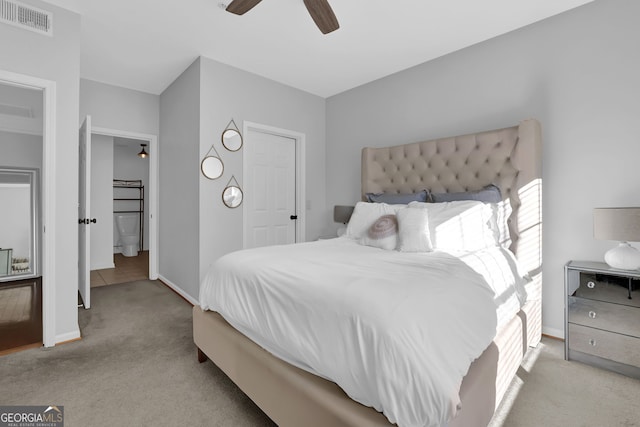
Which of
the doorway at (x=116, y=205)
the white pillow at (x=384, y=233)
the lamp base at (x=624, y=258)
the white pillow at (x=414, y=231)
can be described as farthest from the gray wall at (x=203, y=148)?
the lamp base at (x=624, y=258)

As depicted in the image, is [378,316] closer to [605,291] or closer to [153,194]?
[605,291]

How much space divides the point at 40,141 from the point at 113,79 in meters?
1.54

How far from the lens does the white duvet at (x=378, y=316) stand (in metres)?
1.04

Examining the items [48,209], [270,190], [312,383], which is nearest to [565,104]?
[312,383]

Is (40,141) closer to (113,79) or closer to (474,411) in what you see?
(113,79)

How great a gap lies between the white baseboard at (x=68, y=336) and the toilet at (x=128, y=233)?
13.6ft

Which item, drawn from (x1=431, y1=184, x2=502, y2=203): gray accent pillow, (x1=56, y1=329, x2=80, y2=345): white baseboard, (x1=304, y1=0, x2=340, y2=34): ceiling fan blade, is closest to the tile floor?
(x1=56, y1=329, x2=80, y2=345): white baseboard

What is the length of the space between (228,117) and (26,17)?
5.69 ft

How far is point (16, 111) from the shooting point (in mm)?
2748

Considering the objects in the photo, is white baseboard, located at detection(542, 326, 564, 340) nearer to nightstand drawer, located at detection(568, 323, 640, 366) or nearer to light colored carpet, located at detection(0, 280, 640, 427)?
light colored carpet, located at detection(0, 280, 640, 427)

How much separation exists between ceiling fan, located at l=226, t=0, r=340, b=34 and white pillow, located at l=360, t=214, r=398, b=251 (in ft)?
5.16

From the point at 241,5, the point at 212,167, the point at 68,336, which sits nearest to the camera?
the point at 241,5

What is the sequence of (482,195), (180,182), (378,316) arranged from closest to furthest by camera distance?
(378,316) < (482,195) < (180,182)

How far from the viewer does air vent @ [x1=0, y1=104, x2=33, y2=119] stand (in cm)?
270
